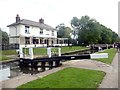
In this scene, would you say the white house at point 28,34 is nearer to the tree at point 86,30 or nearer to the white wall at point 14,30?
the white wall at point 14,30

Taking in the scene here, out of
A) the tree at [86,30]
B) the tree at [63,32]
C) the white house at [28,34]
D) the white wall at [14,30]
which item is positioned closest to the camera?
the white house at [28,34]

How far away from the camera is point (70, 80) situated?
28.8ft

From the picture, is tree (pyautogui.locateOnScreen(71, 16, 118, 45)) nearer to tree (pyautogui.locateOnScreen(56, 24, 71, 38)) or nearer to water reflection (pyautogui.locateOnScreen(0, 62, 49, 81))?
tree (pyautogui.locateOnScreen(56, 24, 71, 38))

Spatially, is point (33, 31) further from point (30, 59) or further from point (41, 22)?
point (30, 59)

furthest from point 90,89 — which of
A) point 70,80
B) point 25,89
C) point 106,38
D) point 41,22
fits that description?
point 106,38

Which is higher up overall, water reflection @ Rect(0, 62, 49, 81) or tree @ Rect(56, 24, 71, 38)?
tree @ Rect(56, 24, 71, 38)

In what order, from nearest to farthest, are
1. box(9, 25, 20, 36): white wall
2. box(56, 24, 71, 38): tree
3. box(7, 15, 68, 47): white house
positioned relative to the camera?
box(7, 15, 68, 47): white house, box(9, 25, 20, 36): white wall, box(56, 24, 71, 38): tree

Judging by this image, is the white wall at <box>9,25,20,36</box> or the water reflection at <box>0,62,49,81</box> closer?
the water reflection at <box>0,62,49,81</box>

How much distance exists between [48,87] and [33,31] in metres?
35.8

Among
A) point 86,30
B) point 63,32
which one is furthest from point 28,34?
point 63,32

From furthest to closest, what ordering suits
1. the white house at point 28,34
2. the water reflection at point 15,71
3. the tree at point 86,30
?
1. the tree at point 86,30
2. the white house at point 28,34
3. the water reflection at point 15,71

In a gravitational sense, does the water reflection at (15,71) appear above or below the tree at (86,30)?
below

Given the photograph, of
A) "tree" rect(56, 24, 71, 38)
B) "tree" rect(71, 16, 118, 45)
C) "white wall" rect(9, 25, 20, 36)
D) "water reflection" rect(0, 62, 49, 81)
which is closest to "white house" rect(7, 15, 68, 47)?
"white wall" rect(9, 25, 20, 36)

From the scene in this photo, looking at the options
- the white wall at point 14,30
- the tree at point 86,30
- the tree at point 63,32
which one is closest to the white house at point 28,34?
the white wall at point 14,30
